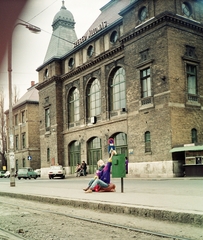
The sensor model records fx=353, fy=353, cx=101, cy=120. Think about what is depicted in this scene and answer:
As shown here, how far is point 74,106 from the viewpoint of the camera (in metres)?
38.5

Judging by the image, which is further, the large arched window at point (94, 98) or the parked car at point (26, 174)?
the parked car at point (26, 174)

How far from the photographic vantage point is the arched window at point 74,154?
37.4 metres

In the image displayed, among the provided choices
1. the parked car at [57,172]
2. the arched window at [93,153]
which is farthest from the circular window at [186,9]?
the parked car at [57,172]

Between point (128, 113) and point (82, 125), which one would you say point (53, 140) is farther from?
point (128, 113)

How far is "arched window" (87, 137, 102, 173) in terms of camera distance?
1341 inches

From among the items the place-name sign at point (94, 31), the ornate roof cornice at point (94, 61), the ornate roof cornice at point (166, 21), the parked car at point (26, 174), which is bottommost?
the parked car at point (26, 174)

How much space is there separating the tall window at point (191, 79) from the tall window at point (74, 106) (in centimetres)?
1433

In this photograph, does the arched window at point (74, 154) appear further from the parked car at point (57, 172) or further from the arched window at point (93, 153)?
the arched window at point (93, 153)

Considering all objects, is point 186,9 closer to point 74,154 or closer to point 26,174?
point 74,154

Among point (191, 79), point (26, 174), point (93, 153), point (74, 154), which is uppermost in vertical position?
point (191, 79)

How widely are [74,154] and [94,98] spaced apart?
22.5 ft

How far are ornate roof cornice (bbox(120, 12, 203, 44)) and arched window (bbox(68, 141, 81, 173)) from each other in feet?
47.0

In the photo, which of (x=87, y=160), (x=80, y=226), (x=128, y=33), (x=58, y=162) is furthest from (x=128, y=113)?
(x=80, y=226)

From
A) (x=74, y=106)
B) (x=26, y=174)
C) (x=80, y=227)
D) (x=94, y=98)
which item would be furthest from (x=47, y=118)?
(x=80, y=227)
